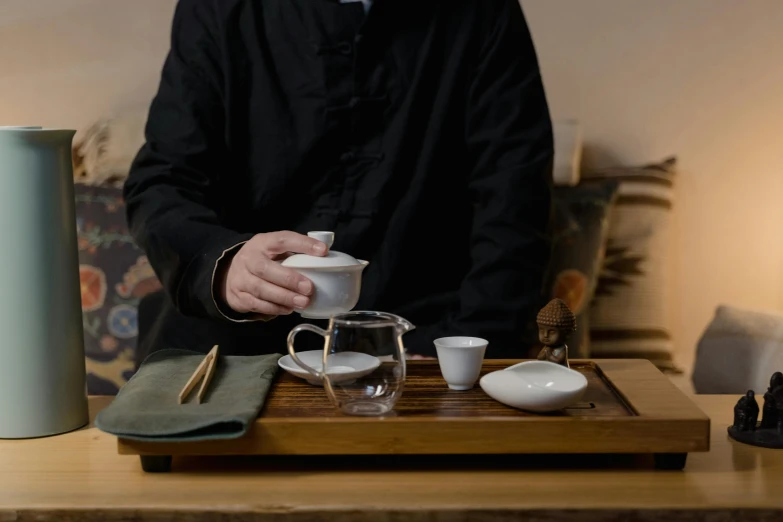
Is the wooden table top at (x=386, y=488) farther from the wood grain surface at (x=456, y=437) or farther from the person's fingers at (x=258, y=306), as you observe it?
the person's fingers at (x=258, y=306)

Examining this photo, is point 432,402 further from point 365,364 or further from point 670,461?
point 670,461

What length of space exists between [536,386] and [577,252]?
1.08 metres

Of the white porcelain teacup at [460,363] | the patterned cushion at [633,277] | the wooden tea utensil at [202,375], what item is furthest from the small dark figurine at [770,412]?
the patterned cushion at [633,277]

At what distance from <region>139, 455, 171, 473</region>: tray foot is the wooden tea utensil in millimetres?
74

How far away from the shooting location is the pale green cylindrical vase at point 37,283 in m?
1.08

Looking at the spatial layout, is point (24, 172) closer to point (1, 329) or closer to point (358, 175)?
point (1, 329)

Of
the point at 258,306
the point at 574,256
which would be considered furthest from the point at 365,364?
the point at 574,256

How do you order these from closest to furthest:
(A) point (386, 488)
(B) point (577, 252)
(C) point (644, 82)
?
1. (A) point (386, 488)
2. (B) point (577, 252)
3. (C) point (644, 82)

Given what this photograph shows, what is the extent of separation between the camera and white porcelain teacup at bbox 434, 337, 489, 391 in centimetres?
110

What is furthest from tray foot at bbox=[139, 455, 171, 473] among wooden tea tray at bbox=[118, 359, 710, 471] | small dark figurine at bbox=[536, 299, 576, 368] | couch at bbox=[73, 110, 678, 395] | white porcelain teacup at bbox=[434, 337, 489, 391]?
couch at bbox=[73, 110, 678, 395]

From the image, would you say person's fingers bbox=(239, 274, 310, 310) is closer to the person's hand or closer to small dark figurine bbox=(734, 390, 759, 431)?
the person's hand

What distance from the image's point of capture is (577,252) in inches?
80.1

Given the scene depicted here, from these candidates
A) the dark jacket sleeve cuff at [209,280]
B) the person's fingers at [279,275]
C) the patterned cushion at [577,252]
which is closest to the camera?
the person's fingers at [279,275]

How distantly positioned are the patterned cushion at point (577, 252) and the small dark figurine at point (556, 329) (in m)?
0.87
